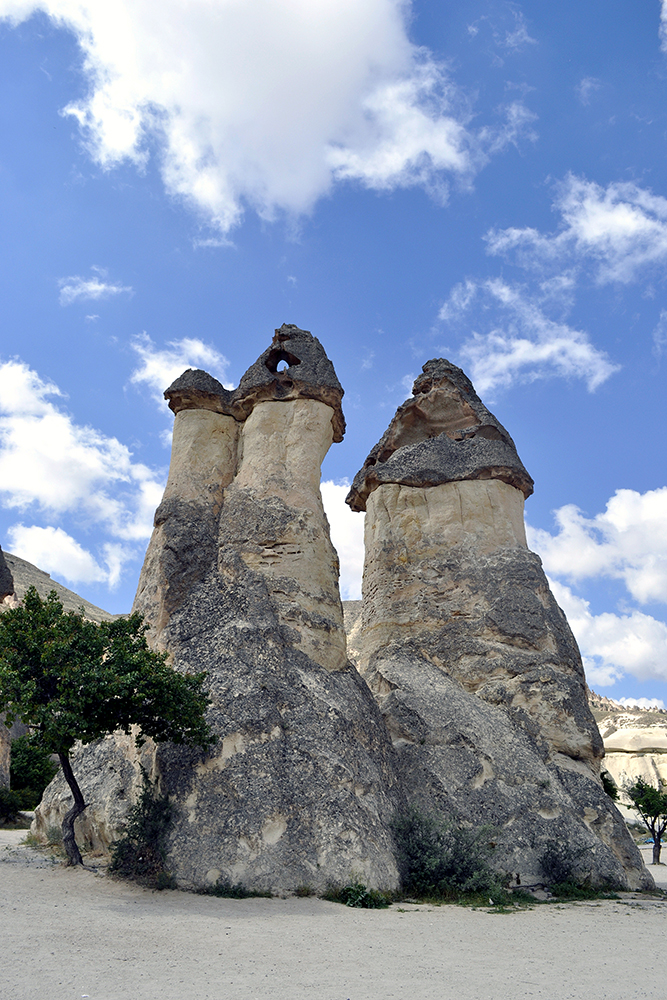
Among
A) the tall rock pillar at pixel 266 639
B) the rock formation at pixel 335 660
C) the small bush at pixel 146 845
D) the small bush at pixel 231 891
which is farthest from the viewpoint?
the rock formation at pixel 335 660

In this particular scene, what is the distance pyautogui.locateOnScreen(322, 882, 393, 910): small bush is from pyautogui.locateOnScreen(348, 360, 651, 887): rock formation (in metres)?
3.48

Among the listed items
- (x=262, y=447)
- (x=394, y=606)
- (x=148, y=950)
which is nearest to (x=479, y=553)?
(x=394, y=606)

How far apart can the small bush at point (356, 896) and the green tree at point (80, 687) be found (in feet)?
9.36

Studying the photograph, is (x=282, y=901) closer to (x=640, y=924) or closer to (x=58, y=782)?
(x=640, y=924)

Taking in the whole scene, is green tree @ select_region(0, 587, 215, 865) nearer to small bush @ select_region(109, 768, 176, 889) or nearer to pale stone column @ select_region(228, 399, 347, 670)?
small bush @ select_region(109, 768, 176, 889)

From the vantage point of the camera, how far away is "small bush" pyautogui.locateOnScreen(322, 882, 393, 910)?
10.1 metres

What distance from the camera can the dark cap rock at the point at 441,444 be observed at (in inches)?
782

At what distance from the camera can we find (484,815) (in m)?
13.5

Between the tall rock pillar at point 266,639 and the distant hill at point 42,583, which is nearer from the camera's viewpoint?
the tall rock pillar at point 266,639

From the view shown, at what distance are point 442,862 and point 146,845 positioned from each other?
15.7 ft

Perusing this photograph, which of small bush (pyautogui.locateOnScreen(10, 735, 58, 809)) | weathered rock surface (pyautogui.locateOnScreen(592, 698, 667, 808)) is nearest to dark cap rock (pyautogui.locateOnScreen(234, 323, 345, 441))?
small bush (pyautogui.locateOnScreen(10, 735, 58, 809))

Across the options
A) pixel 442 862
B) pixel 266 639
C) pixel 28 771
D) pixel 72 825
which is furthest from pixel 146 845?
pixel 28 771

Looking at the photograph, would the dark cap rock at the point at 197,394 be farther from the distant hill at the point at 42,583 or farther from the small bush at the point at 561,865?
the distant hill at the point at 42,583

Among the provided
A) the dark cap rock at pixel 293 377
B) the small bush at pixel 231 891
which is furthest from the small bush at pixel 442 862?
the dark cap rock at pixel 293 377
